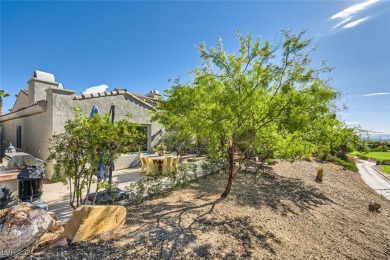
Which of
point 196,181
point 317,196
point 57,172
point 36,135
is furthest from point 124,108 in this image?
Result: point 317,196

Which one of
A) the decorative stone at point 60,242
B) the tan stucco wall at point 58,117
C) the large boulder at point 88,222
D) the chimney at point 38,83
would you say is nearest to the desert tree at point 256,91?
the large boulder at point 88,222

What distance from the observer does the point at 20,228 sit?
135 inches

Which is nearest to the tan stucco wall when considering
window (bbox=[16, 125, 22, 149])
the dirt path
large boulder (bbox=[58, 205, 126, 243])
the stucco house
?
the stucco house

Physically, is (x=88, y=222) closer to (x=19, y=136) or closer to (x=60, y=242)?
(x=60, y=242)

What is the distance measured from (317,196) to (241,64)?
9530 mm

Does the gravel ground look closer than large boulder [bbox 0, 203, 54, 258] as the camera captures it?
No

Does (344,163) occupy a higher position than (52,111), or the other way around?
Answer: (52,111)

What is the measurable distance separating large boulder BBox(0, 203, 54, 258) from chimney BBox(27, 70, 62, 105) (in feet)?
38.3

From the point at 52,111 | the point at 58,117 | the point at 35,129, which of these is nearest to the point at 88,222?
the point at 58,117

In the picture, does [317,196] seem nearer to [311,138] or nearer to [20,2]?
[311,138]

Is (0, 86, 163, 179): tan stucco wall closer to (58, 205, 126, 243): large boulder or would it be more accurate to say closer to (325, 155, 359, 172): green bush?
(58, 205, 126, 243): large boulder

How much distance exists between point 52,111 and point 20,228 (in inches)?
327

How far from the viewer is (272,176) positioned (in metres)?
13.8

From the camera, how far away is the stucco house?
33.2 ft
